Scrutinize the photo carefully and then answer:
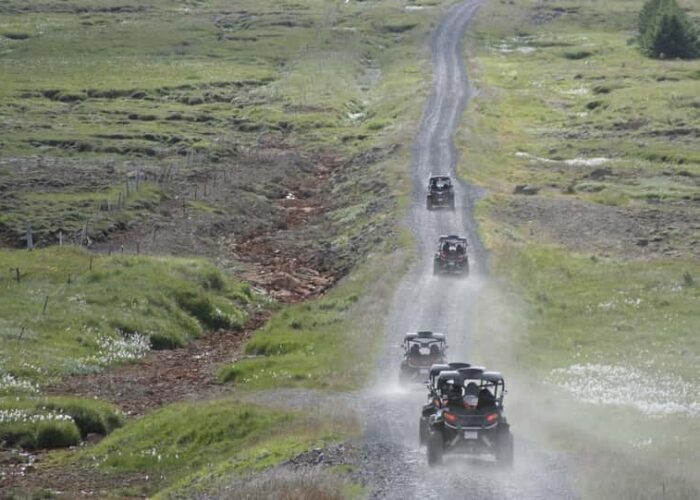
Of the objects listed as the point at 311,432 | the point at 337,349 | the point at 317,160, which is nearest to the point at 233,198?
the point at 317,160

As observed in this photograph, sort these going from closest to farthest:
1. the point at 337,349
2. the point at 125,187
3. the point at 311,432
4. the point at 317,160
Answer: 1. the point at 311,432
2. the point at 337,349
3. the point at 125,187
4. the point at 317,160

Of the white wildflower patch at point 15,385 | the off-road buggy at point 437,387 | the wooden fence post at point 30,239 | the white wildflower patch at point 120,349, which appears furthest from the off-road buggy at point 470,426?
the wooden fence post at point 30,239

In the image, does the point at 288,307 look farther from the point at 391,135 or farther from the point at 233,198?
the point at 391,135

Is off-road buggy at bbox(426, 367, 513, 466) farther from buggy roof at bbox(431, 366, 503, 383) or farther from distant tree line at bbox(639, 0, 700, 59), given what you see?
distant tree line at bbox(639, 0, 700, 59)

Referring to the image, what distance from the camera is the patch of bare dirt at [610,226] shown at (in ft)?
240

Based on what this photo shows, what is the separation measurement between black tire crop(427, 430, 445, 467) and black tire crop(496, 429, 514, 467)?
1.57 meters

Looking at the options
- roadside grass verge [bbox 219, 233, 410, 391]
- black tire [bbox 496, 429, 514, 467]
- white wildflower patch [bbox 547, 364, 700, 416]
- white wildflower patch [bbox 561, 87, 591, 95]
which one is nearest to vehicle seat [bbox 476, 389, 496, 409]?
black tire [bbox 496, 429, 514, 467]

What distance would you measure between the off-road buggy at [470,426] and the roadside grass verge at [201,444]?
5001 mm

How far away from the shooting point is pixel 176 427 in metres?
42.0

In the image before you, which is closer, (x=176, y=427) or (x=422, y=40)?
(x=176, y=427)

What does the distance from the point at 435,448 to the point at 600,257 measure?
133 ft

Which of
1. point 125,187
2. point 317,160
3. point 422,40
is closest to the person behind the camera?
point 125,187

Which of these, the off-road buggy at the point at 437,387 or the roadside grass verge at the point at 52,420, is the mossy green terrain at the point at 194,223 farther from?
the off-road buggy at the point at 437,387

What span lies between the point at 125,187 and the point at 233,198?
860cm
